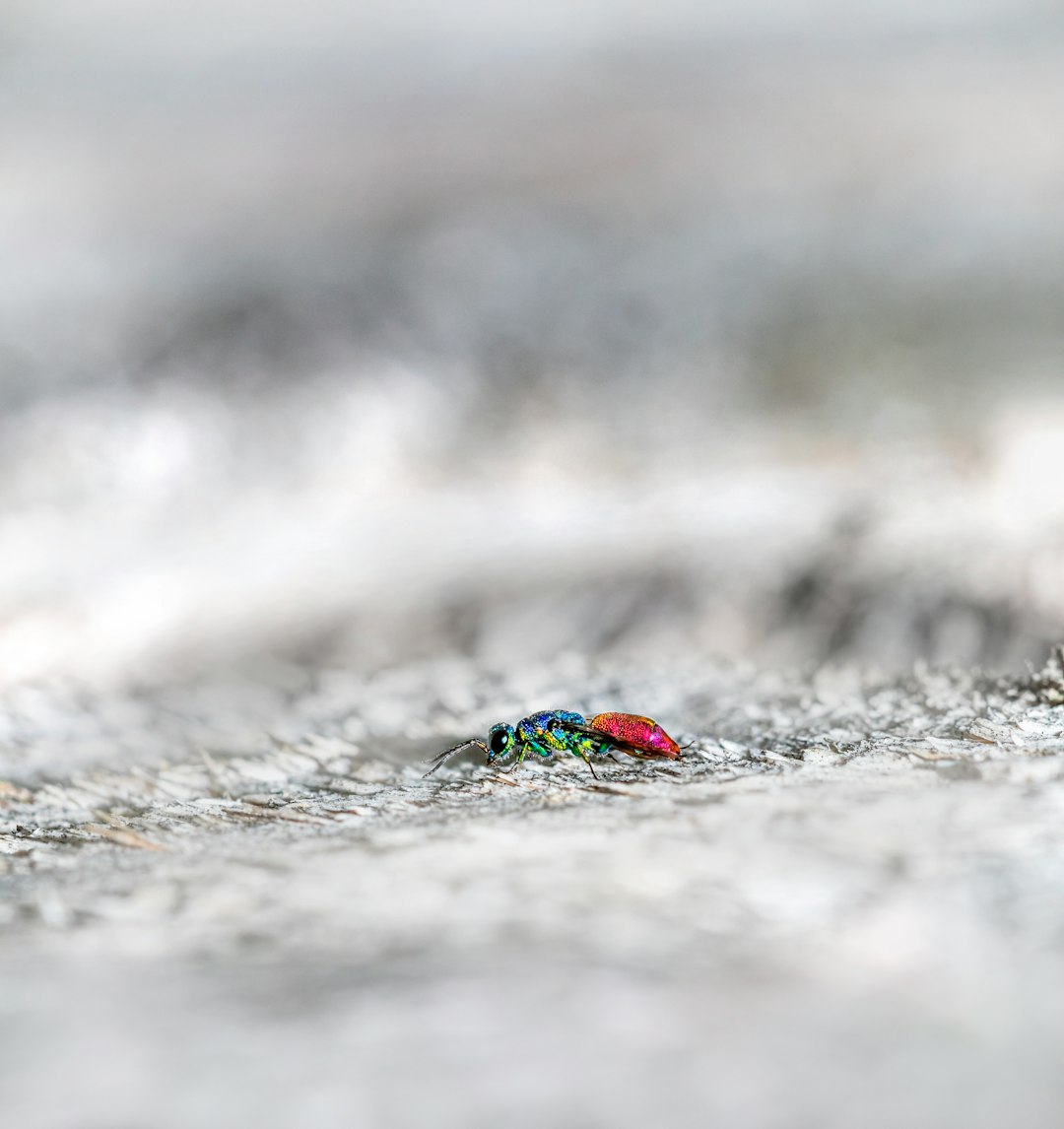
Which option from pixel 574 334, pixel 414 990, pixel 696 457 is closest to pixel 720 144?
pixel 574 334

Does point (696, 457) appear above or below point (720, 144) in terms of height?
below

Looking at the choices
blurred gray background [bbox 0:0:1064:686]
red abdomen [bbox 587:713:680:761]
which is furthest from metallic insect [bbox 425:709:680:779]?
blurred gray background [bbox 0:0:1064:686]

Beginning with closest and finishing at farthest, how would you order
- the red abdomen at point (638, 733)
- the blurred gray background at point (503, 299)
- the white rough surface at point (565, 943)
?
the white rough surface at point (565, 943)
the red abdomen at point (638, 733)
the blurred gray background at point (503, 299)

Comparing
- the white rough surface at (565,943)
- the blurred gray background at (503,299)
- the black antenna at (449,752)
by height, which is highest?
the blurred gray background at (503,299)

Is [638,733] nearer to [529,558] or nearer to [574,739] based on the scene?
[574,739]

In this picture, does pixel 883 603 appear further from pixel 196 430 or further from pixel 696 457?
pixel 196 430

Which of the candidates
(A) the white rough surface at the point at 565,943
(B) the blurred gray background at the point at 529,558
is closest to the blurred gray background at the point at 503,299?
(B) the blurred gray background at the point at 529,558

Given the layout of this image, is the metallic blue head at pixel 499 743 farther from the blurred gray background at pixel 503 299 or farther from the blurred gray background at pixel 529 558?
the blurred gray background at pixel 503 299

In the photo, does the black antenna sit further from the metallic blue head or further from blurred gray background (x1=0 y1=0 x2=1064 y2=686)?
blurred gray background (x1=0 y1=0 x2=1064 y2=686)
